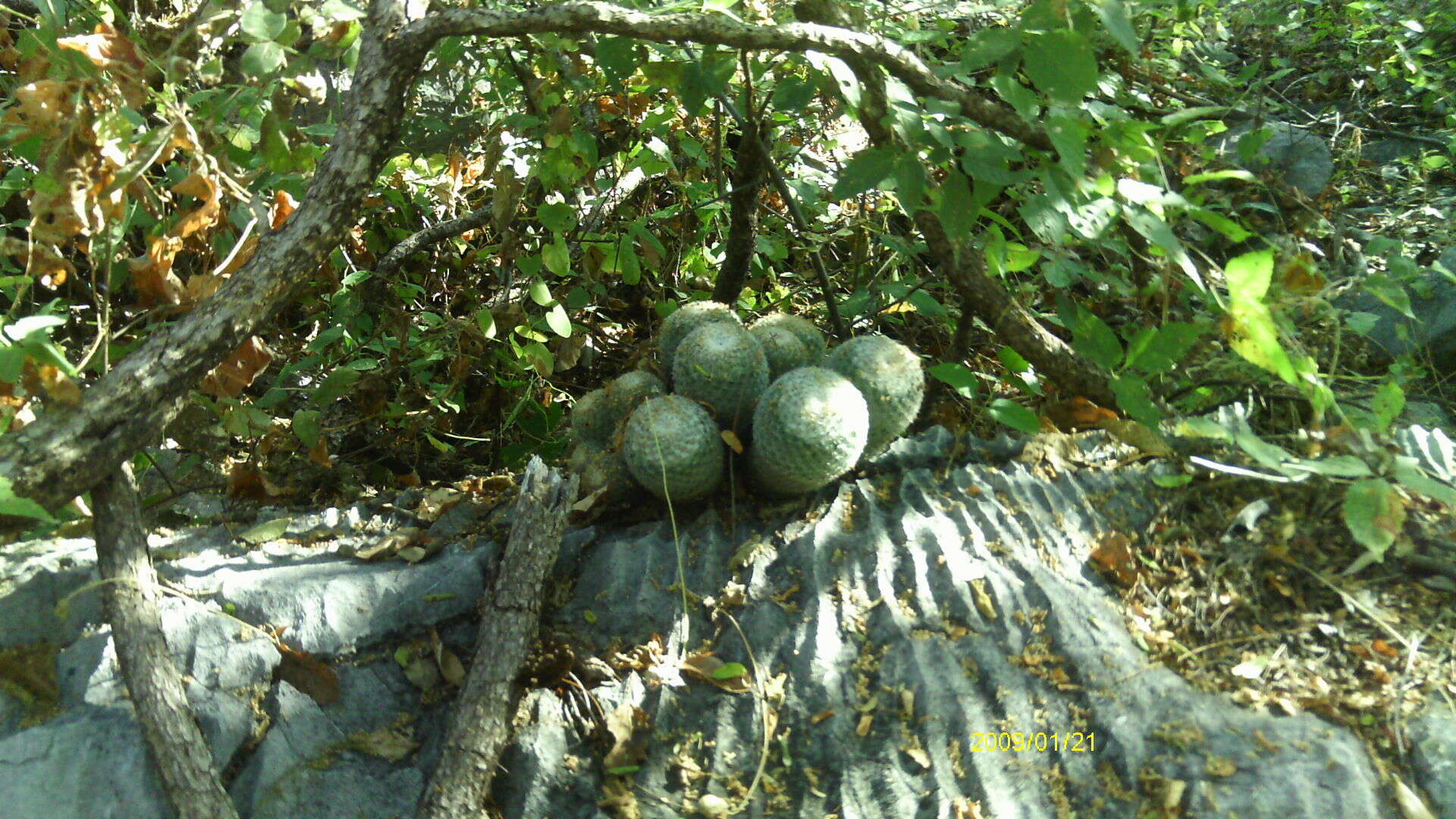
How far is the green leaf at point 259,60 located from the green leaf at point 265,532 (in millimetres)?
992

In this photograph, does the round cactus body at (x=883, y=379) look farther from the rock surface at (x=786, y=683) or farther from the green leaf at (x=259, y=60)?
the green leaf at (x=259, y=60)

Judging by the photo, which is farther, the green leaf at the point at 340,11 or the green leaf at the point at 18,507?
the green leaf at the point at 340,11

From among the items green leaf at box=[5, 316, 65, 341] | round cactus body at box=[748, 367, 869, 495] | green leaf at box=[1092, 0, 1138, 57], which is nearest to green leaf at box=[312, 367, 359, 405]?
green leaf at box=[5, 316, 65, 341]

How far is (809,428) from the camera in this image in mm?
1841

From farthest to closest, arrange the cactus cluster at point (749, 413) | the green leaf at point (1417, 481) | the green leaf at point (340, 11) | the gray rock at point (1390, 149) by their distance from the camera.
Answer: the gray rock at point (1390, 149), the cactus cluster at point (749, 413), the green leaf at point (340, 11), the green leaf at point (1417, 481)

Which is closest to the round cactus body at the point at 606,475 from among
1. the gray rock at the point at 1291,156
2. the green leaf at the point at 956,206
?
the green leaf at the point at 956,206

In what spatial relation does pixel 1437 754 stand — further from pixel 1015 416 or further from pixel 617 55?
pixel 617 55

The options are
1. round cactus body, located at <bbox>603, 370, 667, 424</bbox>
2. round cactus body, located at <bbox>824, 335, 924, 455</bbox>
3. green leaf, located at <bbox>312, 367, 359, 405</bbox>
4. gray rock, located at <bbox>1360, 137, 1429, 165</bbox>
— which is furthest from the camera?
gray rock, located at <bbox>1360, 137, 1429, 165</bbox>

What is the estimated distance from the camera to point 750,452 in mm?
2035

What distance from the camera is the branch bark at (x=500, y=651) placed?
1.52 metres

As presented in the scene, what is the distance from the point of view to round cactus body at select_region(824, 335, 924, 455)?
1999 mm

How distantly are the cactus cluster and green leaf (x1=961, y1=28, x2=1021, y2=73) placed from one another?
0.63 meters

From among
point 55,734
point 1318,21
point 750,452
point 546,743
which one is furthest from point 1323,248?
point 55,734

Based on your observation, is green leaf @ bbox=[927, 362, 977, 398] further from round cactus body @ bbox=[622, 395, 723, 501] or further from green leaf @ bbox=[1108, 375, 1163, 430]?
round cactus body @ bbox=[622, 395, 723, 501]
